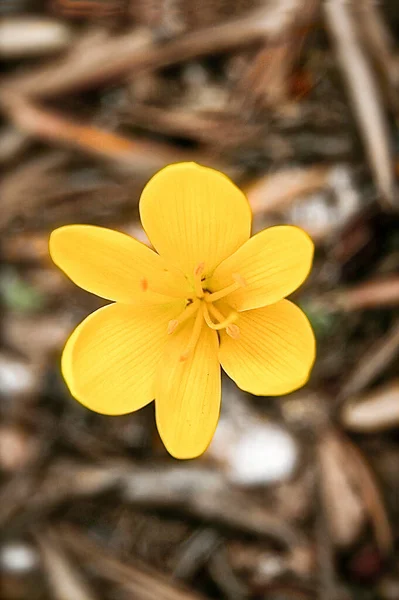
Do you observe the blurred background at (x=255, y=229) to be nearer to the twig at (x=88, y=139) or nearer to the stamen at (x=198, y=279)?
the twig at (x=88, y=139)

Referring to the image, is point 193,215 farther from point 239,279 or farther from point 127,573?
point 127,573

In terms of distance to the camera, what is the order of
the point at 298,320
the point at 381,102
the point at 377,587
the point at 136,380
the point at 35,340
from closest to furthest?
the point at 298,320
the point at 136,380
the point at 377,587
the point at 381,102
the point at 35,340

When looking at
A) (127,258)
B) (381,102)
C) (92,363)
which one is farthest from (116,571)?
(381,102)

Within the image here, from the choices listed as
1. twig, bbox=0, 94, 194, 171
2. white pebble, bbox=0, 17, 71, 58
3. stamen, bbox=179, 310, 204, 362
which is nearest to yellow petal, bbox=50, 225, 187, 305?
stamen, bbox=179, 310, 204, 362

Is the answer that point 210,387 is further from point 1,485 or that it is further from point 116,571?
point 1,485

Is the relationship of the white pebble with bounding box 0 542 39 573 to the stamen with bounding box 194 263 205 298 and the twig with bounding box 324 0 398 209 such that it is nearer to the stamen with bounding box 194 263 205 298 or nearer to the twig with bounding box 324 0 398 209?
the stamen with bounding box 194 263 205 298

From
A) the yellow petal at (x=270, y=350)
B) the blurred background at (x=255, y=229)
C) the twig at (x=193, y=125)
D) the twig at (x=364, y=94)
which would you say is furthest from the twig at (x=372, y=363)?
the twig at (x=193, y=125)
